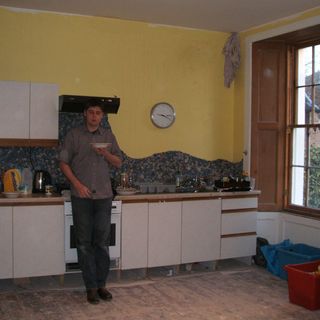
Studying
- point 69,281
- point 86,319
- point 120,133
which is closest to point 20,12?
point 120,133

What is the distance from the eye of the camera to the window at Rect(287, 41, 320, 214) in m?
5.04

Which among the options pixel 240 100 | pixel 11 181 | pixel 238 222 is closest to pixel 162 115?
pixel 240 100

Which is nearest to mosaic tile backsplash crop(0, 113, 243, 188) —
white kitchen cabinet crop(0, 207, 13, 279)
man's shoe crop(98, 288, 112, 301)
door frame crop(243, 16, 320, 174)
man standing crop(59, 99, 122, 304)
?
door frame crop(243, 16, 320, 174)

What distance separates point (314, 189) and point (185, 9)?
92.2 inches

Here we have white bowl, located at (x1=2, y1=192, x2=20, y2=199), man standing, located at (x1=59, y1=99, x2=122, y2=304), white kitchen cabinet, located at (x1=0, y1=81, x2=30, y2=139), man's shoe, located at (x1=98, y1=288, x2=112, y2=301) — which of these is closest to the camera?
man standing, located at (x1=59, y1=99, x2=122, y2=304)

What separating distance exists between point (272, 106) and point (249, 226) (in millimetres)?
1404

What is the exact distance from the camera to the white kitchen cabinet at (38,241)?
13.6 ft

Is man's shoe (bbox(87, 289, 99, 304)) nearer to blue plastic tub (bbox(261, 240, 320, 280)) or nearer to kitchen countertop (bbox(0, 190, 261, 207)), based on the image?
kitchen countertop (bbox(0, 190, 261, 207))

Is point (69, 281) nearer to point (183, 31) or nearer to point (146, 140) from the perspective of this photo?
point (146, 140)

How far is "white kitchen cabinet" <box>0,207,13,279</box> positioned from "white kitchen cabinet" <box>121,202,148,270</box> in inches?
40.6

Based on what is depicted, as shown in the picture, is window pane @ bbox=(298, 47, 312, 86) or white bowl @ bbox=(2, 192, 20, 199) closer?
white bowl @ bbox=(2, 192, 20, 199)

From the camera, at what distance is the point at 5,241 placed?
162 inches

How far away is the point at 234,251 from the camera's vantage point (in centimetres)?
500

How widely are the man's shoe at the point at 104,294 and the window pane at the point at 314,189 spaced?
2444 millimetres
